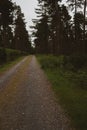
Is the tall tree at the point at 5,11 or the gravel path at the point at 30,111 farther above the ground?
the tall tree at the point at 5,11

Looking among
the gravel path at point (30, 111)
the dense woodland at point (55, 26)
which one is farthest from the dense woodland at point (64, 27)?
the gravel path at point (30, 111)

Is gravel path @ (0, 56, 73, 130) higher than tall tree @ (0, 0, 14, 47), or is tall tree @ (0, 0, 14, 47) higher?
tall tree @ (0, 0, 14, 47)

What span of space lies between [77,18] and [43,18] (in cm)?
1861

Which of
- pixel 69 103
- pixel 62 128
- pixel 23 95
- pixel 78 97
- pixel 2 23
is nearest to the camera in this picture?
pixel 62 128

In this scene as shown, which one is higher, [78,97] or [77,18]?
[77,18]

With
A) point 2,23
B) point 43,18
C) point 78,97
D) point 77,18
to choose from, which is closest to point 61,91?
point 78,97

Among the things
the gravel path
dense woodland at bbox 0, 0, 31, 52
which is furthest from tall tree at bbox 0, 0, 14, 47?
the gravel path

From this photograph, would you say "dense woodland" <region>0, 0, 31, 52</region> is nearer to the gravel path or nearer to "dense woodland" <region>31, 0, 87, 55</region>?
"dense woodland" <region>31, 0, 87, 55</region>

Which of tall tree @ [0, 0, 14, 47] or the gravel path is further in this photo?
tall tree @ [0, 0, 14, 47]

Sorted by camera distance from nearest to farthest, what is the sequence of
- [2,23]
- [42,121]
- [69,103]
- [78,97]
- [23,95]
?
[42,121], [69,103], [78,97], [23,95], [2,23]

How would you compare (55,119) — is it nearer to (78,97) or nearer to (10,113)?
(10,113)

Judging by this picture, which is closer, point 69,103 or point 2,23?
point 69,103

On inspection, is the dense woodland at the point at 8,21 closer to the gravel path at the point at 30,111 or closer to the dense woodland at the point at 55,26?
the dense woodland at the point at 55,26

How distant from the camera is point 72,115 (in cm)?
843
